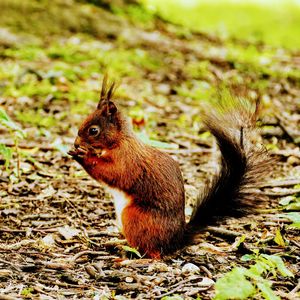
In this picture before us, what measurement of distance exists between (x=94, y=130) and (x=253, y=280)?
1.02 m

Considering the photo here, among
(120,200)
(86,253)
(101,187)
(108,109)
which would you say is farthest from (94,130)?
→ (101,187)

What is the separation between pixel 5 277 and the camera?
8.11ft

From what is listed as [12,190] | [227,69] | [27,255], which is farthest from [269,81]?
[27,255]

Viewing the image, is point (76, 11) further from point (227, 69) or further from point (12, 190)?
point (12, 190)

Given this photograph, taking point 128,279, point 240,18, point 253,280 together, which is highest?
point 240,18

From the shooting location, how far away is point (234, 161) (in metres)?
2.83

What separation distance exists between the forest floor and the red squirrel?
0.10 meters

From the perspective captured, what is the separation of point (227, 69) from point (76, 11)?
2085 millimetres

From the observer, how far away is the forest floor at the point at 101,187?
8.30 feet

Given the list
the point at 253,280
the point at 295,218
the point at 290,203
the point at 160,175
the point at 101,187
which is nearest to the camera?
the point at 253,280

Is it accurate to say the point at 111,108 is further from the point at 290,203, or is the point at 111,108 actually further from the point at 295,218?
the point at 290,203

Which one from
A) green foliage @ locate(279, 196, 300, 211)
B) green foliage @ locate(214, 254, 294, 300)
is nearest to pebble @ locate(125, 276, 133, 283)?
green foliage @ locate(214, 254, 294, 300)

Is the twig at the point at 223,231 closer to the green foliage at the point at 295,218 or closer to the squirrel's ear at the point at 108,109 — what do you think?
the green foliage at the point at 295,218

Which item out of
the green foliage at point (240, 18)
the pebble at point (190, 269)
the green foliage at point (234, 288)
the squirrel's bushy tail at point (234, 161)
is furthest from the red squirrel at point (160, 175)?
the green foliage at point (240, 18)
